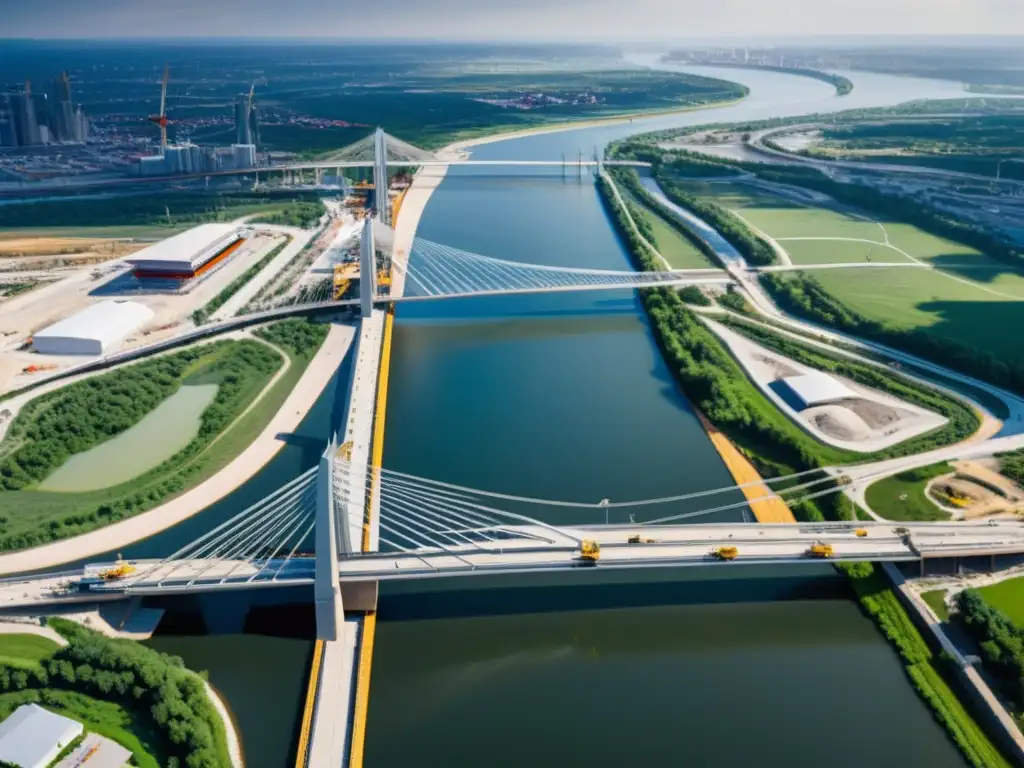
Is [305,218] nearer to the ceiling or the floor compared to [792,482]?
nearer to the ceiling

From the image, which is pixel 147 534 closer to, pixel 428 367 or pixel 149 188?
pixel 428 367

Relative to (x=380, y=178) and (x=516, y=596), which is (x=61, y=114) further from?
(x=516, y=596)

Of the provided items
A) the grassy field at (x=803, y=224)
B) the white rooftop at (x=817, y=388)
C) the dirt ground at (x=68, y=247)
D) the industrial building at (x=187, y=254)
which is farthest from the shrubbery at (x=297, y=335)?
the grassy field at (x=803, y=224)

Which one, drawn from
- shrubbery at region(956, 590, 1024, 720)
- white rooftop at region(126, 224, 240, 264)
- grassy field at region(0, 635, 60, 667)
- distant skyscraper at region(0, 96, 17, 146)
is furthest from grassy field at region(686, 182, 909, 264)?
distant skyscraper at region(0, 96, 17, 146)

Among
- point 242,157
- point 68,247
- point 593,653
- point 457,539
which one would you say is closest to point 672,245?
point 457,539

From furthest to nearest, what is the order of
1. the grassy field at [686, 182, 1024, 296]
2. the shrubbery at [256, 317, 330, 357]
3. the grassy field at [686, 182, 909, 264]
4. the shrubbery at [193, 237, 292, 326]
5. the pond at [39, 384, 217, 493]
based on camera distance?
the grassy field at [686, 182, 909, 264], the grassy field at [686, 182, 1024, 296], the shrubbery at [193, 237, 292, 326], the shrubbery at [256, 317, 330, 357], the pond at [39, 384, 217, 493]

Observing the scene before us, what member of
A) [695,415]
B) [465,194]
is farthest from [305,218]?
[695,415]

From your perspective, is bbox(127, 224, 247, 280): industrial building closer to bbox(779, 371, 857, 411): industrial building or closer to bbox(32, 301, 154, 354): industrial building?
bbox(32, 301, 154, 354): industrial building
